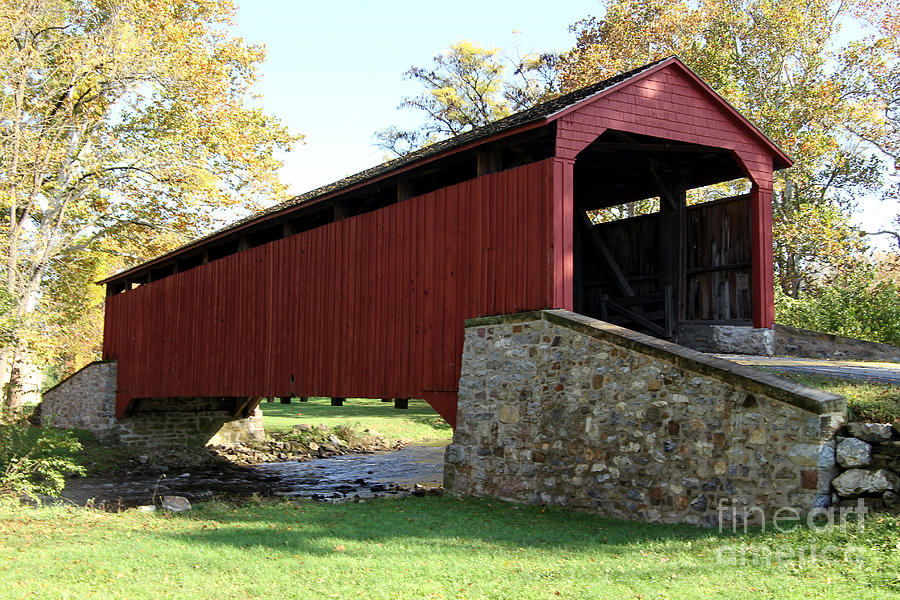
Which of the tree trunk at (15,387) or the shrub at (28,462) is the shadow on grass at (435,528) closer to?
the shrub at (28,462)

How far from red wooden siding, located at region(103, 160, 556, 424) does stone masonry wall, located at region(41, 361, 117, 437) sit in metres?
2.50

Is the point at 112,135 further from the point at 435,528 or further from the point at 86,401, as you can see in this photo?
the point at 435,528

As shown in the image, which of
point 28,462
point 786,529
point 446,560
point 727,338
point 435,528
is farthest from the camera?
point 727,338

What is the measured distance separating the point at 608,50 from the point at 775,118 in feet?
16.6

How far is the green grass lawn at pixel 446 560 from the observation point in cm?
499

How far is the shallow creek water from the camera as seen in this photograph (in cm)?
1312

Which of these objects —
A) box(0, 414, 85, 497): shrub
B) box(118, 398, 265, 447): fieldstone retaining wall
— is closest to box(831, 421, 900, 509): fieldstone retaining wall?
box(0, 414, 85, 497): shrub

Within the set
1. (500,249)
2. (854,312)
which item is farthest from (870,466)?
(854,312)

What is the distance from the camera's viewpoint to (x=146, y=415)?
1925 cm

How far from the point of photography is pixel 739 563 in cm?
530

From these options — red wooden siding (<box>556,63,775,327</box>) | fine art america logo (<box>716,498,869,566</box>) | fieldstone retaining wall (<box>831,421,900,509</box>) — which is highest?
red wooden siding (<box>556,63,775,327</box>)

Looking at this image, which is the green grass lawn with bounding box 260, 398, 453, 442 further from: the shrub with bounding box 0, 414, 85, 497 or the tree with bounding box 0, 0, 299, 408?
the shrub with bounding box 0, 414, 85, 497

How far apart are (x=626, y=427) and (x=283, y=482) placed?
31.9 ft

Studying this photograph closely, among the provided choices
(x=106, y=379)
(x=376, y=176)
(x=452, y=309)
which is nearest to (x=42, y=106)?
(x=106, y=379)
